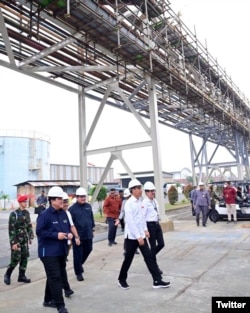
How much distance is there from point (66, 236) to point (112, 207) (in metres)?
4.85

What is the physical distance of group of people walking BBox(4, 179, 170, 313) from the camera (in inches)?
146

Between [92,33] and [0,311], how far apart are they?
6697mm

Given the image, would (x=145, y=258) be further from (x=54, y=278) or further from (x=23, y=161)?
(x=23, y=161)

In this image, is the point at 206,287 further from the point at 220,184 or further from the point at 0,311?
the point at 220,184

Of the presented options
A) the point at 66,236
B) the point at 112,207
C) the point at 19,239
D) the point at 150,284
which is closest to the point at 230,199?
the point at 112,207

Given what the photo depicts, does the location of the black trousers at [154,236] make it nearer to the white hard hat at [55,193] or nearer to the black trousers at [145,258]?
the black trousers at [145,258]

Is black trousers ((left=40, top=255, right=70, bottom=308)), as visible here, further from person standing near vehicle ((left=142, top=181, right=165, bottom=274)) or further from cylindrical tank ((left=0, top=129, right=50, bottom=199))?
cylindrical tank ((left=0, top=129, right=50, bottom=199))

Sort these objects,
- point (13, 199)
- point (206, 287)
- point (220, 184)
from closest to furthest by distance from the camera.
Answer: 1. point (206, 287)
2. point (220, 184)
3. point (13, 199)

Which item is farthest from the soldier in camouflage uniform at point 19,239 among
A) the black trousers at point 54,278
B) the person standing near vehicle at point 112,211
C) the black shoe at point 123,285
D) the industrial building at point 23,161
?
the industrial building at point 23,161

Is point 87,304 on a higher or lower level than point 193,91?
lower

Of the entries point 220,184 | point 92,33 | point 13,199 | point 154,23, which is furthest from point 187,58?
point 13,199

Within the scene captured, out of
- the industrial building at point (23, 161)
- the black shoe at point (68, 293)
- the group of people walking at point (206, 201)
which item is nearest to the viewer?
the black shoe at point (68, 293)

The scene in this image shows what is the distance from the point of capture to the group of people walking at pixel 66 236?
371cm

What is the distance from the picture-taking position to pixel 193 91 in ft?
40.8
